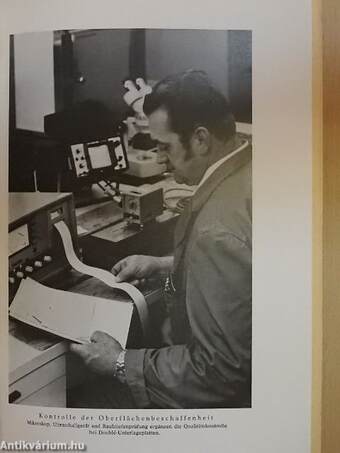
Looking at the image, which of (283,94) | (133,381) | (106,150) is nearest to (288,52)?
(283,94)

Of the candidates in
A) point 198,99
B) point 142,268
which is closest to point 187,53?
point 198,99

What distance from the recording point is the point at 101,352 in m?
0.36

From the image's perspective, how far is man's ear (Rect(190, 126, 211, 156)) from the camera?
1.18 feet

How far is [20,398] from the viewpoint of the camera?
1.20 feet

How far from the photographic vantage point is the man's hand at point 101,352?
0.36m

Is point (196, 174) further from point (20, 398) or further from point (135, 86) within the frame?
point (20, 398)

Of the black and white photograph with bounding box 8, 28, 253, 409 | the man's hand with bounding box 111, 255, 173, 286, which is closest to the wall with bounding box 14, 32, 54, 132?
the black and white photograph with bounding box 8, 28, 253, 409

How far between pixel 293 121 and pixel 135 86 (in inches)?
4.0

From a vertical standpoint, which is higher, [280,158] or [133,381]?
[280,158]

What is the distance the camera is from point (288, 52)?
0.36 metres

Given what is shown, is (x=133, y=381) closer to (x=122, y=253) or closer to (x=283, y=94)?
(x=122, y=253)

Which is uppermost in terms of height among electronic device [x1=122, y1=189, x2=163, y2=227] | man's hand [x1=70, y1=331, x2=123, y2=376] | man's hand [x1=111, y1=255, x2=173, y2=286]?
electronic device [x1=122, y1=189, x2=163, y2=227]

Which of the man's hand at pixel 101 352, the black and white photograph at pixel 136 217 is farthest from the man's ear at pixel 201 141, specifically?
the man's hand at pixel 101 352

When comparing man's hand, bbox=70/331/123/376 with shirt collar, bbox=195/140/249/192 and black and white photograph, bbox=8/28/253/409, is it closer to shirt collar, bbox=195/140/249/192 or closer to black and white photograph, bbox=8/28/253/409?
black and white photograph, bbox=8/28/253/409
